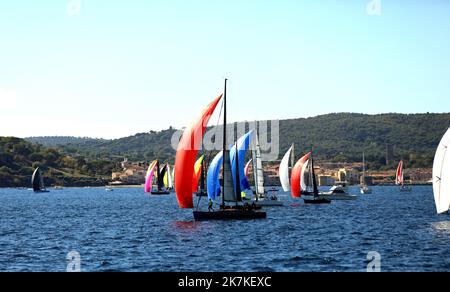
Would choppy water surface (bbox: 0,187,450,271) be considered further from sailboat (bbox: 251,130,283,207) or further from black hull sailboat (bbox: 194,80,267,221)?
sailboat (bbox: 251,130,283,207)

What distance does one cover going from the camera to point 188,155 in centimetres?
5353

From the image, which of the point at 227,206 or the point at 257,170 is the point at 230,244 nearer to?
the point at 227,206

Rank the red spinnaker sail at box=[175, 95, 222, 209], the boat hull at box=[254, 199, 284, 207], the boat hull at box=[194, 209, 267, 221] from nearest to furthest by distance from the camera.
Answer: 1. the red spinnaker sail at box=[175, 95, 222, 209]
2. the boat hull at box=[194, 209, 267, 221]
3. the boat hull at box=[254, 199, 284, 207]

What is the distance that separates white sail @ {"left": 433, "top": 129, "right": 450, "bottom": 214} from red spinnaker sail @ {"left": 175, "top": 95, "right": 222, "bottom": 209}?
1705 cm

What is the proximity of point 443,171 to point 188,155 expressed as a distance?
18.4 metres

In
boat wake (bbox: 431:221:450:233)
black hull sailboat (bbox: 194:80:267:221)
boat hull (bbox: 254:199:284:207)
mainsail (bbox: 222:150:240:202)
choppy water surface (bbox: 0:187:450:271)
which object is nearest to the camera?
choppy water surface (bbox: 0:187:450:271)

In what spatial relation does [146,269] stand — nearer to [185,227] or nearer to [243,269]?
[243,269]

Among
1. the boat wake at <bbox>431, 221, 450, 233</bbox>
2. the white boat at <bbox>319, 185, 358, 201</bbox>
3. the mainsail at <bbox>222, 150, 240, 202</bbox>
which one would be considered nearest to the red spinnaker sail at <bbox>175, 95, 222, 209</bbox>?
the mainsail at <bbox>222, 150, 240, 202</bbox>

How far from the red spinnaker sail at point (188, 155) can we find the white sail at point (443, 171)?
55.9 ft

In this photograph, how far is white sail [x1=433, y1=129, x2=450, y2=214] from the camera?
5491cm

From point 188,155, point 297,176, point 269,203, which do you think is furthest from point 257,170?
point 188,155

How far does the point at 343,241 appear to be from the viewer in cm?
4850

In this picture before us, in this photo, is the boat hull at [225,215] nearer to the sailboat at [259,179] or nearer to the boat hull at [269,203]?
the sailboat at [259,179]
